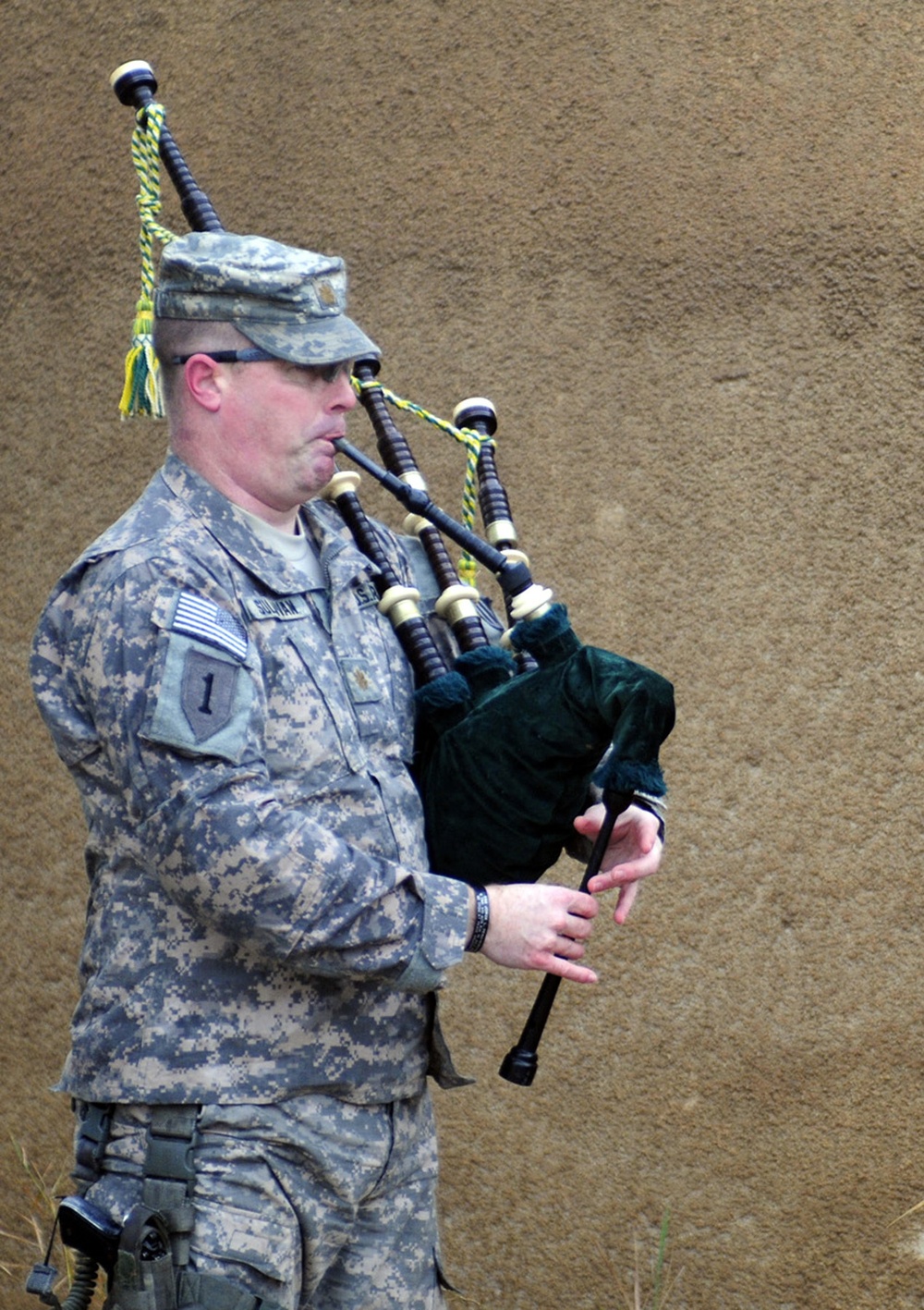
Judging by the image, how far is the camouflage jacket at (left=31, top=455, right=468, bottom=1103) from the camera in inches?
59.8

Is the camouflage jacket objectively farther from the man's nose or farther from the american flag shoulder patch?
the man's nose

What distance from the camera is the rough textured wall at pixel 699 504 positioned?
264cm

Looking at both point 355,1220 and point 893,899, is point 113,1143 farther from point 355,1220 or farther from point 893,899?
point 893,899

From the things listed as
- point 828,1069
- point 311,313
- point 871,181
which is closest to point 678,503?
point 871,181

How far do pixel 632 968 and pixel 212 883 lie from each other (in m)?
1.43

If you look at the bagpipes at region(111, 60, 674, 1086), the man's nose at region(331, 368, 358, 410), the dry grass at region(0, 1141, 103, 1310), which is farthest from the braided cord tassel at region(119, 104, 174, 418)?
the dry grass at region(0, 1141, 103, 1310)

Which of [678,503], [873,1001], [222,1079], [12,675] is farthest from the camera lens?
[12,675]

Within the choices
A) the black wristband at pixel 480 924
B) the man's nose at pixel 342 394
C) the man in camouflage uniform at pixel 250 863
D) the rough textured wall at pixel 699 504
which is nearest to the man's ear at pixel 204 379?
the man in camouflage uniform at pixel 250 863

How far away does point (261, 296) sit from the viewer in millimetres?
1671

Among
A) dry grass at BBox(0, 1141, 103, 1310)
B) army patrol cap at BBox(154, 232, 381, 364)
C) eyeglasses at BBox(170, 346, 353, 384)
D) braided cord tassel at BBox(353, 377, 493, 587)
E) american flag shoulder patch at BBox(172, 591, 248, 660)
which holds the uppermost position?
army patrol cap at BBox(154, 232, 381, 364)

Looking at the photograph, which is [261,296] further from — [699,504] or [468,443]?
[699,504]

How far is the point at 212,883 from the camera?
1.51m

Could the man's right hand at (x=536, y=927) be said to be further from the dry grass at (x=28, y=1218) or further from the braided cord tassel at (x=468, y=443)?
the dry grass at (x=28, y=1218)

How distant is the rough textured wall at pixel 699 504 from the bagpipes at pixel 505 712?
2.69 ft
